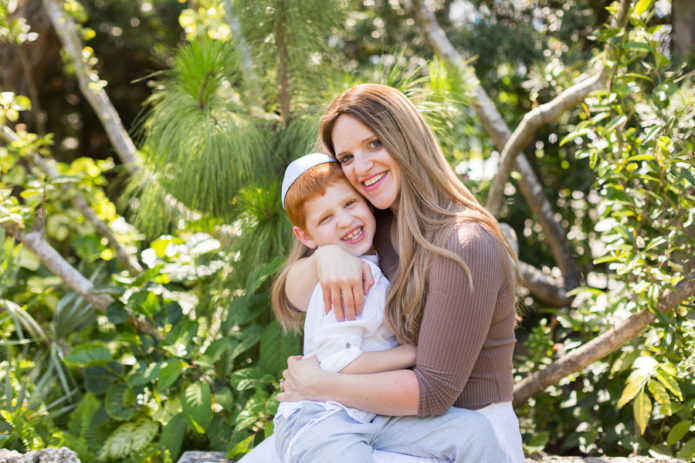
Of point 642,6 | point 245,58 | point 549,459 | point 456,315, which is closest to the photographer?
point 456,315

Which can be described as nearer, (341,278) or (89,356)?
(341,278)

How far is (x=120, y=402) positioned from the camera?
A: 2.49m

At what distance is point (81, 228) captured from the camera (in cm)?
346

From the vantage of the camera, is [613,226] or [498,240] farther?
[613,226]

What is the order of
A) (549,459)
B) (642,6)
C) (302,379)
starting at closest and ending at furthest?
(302,379) < (642,6) < (549,459)

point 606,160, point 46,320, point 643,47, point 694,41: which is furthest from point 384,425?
point 694,41

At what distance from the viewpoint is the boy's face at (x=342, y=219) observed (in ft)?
5.55

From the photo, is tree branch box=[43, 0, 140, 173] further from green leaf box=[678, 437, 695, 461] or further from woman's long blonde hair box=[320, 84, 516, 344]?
green leaf box=[678, 437, 695, 461]

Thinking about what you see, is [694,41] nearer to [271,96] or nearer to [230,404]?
[271,96]

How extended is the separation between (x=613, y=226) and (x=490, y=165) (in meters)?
1.58

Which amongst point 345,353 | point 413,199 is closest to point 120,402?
point 345,353

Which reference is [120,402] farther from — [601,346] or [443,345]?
[601,346]

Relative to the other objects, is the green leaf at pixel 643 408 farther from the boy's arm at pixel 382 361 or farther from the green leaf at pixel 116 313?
the green leaf at pixel 116 313

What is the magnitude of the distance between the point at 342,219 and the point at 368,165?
0.54ft
